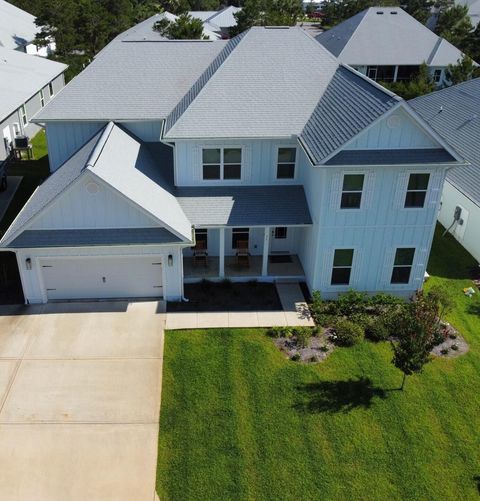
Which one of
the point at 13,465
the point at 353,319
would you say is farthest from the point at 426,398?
the point at 13,465

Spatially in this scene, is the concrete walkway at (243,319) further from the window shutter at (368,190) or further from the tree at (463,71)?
the tree at (463,71)

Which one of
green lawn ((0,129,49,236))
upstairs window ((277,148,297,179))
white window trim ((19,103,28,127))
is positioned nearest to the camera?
upstairs window ((277,148,297,179))

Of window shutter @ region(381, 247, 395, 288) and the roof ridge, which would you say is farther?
the roof ridge

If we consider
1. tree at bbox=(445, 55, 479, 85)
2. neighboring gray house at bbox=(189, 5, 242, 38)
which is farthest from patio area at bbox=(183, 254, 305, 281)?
neighboring gray house at bbox=(189, 5, 242, 38)

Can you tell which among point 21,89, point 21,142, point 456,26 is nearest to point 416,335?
point 21,142

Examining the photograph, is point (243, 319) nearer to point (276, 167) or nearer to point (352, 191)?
point (352, 191)

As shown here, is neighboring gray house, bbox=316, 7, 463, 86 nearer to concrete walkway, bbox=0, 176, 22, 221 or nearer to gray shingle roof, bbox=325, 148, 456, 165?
concrete walkway, bbox=0, 176, 22, 221
